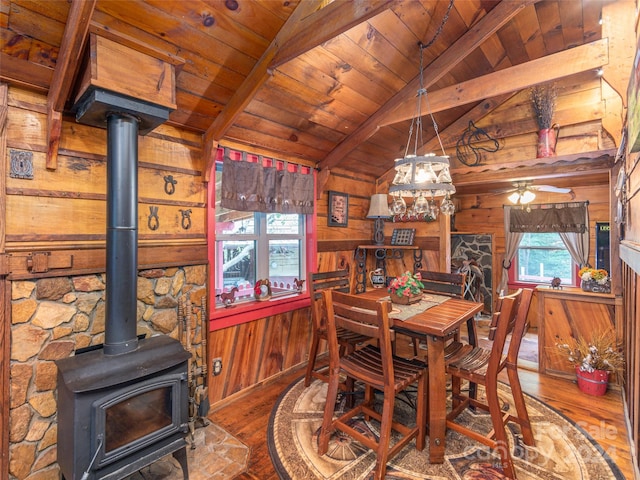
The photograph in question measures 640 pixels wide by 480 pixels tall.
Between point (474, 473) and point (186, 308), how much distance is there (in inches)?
86.3

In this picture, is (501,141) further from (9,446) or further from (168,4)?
(9,446)

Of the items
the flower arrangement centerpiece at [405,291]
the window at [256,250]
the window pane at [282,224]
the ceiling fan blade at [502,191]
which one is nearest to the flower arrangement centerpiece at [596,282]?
the flower arrangement centerpiece at [405,291]

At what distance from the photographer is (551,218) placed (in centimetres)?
491

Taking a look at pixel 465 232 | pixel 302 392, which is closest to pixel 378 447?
pixel 302 392

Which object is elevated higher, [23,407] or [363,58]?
[363,58]

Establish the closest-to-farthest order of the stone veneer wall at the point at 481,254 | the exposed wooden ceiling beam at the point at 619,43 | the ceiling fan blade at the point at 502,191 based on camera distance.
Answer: the exposed wooden ceiling beam at the point at 619,43
the ceiling fan blade at the point at 502,191
the stone veneer wall at the point at 481,254

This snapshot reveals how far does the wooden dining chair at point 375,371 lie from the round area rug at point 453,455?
111mm

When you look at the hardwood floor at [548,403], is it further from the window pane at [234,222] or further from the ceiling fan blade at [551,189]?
the ceiling fan blade at [551,189]

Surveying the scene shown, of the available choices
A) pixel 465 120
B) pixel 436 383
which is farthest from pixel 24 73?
pixel 465 120

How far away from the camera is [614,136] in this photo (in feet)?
8.23

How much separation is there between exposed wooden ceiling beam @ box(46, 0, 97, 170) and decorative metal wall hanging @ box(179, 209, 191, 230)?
0.80 meters

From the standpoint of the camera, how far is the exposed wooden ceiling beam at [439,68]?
2.22m

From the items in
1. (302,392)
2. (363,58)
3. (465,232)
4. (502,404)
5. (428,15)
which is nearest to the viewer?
(428,15)

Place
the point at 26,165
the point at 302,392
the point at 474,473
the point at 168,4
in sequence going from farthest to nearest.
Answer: the point at 302,392
the point at 474,473
the point at 26,165
the point at 168,4
